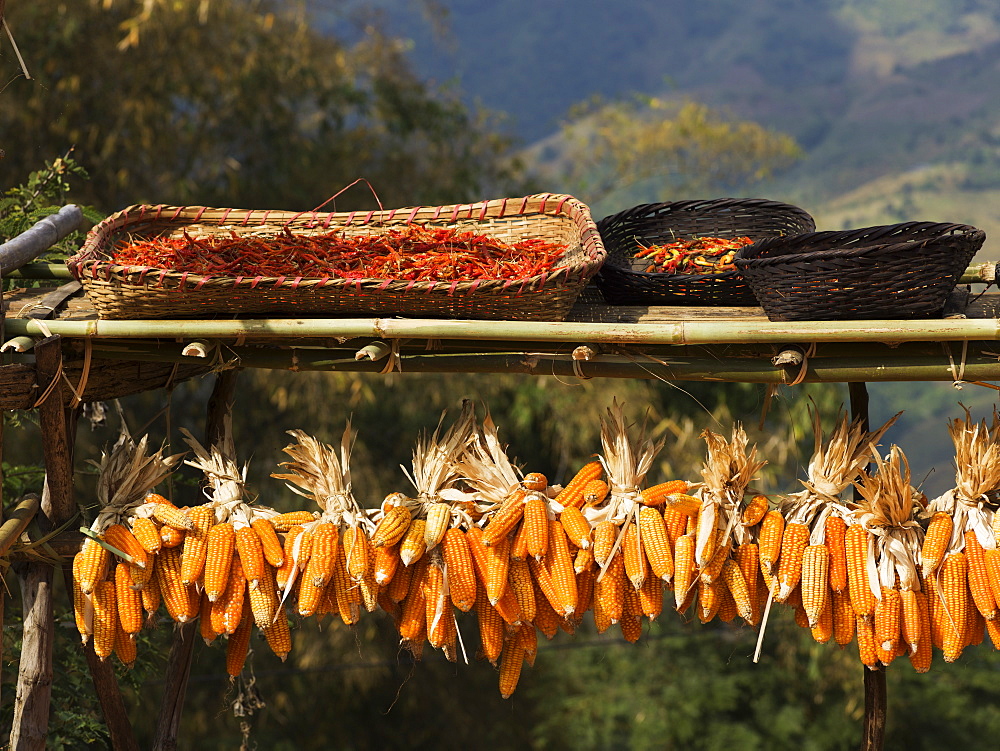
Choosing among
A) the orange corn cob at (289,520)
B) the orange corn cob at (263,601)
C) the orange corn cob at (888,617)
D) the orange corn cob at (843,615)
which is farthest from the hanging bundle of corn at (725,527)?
the orange corn cob at (263,601)

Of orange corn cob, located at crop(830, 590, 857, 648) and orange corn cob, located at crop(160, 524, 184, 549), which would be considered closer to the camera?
orange corn cob, located at crop(830, 590, 857, 648)

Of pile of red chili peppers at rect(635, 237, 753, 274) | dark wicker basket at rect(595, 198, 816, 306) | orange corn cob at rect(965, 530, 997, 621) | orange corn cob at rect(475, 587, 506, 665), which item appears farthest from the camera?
dark wicker basket at rect(595, 198, 816, 306)

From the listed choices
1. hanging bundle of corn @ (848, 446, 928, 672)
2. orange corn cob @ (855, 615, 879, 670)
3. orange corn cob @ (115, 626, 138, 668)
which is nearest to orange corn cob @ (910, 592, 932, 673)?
hanging bundle of corn @ (848, 446, 928, 672)

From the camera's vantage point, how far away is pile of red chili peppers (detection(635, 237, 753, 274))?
3088 mm

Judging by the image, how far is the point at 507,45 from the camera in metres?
38.5

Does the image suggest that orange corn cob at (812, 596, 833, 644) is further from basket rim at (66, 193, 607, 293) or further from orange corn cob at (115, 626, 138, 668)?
orange corn cob at (115, 626, 138, 668)

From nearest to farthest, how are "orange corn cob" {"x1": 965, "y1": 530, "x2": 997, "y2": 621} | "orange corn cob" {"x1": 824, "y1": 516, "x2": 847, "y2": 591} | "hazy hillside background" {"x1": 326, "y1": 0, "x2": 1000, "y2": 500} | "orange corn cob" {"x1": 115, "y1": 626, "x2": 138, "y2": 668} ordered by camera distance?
"orange corn cob" {"x1": 965, "y1": 530, "x2": 997, "y2": 621}, "orange corn cob" {"x1": 824, "y1": 516, "x2": 847, "y2": 591}, "orange corn cob" {"x1": 115, "y1": 626, "x2": 138, "y2": 668}, "hazy hillside background" {"x1": 326, "y1": 0, "x2": 1000, "y2": 500}

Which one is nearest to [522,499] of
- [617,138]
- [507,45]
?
[617,138]

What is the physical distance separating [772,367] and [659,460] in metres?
6.72

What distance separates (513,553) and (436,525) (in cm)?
23

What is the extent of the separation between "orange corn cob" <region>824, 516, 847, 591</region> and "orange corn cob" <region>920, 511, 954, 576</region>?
0.68 feet

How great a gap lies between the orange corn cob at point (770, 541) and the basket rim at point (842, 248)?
72 centimetres

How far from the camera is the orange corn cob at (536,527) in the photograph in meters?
2.69

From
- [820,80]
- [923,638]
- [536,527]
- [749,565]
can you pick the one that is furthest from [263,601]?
[820,80]
